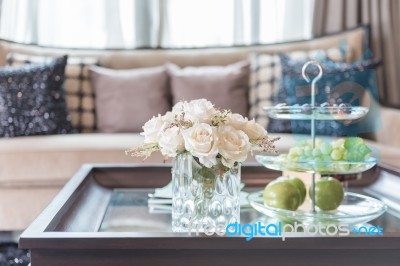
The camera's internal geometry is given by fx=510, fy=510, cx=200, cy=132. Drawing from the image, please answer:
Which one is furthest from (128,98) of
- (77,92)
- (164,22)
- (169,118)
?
(169,118)

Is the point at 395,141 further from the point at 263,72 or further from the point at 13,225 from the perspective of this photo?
the point at 13,225

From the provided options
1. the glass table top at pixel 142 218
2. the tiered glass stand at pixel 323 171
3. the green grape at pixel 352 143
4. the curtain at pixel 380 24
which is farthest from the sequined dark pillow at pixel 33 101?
the curtain at pixel 380 24

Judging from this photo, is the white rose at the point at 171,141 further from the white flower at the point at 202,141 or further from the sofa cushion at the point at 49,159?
the sofa cushion at the point at 49,159

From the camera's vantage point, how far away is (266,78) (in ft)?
8.43

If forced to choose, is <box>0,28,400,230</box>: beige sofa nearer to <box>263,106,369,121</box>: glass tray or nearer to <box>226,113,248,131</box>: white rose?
<box>263,106,369,121</box>: glass tray

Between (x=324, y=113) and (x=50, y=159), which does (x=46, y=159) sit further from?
(x=324, y=113)

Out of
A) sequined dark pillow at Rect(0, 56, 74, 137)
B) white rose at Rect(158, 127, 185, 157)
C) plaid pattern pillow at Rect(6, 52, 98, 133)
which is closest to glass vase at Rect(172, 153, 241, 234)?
white rose at Rect(158, 127, 185, 157)

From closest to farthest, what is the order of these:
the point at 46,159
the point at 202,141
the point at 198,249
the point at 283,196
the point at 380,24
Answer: the point at 198,249 < the point at 202,141 < the point at 283,196 < the point at 46,159 < the point at 380,24

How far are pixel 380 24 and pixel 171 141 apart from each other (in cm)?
242

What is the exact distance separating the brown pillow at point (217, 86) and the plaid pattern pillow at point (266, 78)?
1.5 inches

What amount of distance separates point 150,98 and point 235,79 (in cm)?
44

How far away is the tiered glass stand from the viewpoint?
3.56 feet

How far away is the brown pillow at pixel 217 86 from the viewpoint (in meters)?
2.54

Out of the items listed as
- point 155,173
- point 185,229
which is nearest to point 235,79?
point 155,173
